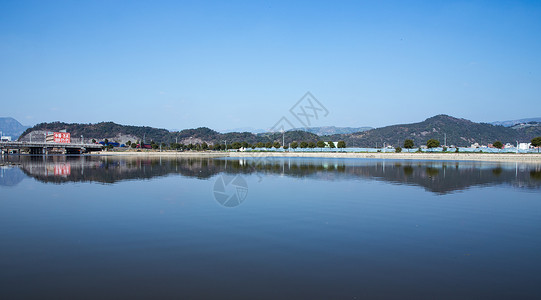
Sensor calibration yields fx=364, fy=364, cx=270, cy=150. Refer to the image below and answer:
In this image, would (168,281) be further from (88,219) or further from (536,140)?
(536,140)

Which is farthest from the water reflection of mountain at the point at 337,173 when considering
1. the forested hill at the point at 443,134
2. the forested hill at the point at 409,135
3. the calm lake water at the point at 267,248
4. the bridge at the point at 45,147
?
the forested hill at the point at 443,134

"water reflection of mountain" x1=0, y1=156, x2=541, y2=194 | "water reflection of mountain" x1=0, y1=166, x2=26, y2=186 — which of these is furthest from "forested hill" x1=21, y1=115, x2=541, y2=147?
"water reflection of mountain" x1=0, y1=166, x2=26, y2=186

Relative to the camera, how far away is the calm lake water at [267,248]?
538 centimetres

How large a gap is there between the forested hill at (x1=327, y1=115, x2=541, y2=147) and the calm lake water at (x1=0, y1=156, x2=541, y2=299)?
164 m

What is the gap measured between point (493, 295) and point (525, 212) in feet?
27.3

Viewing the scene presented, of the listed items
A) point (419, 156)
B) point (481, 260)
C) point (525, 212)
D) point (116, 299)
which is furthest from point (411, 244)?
point (419, 156)

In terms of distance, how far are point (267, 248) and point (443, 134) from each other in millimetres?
181781

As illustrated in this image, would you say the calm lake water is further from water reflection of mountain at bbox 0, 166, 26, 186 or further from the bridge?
the bridge

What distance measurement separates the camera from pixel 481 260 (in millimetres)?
6758

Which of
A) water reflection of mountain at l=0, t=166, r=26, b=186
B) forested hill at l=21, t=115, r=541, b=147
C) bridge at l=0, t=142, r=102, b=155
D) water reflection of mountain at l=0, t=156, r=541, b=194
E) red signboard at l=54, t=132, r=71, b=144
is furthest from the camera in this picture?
forested hill at l=21, t=115, r=541, b=147

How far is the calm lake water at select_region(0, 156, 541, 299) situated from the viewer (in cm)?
538

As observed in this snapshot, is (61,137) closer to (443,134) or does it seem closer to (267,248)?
(267,248)

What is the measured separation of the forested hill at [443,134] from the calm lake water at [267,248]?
538 ft

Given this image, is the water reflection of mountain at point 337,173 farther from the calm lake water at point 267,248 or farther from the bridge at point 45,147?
the bridge at point 45,147
